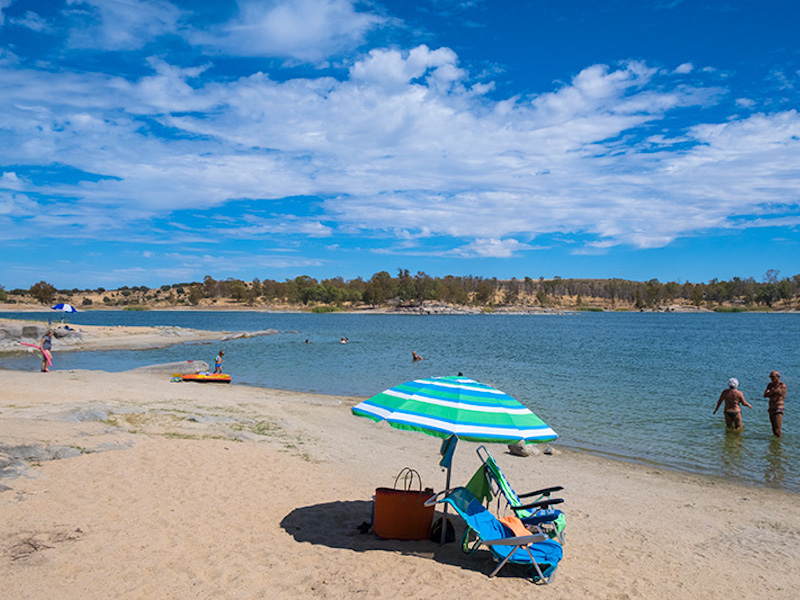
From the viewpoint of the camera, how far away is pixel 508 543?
616 cm

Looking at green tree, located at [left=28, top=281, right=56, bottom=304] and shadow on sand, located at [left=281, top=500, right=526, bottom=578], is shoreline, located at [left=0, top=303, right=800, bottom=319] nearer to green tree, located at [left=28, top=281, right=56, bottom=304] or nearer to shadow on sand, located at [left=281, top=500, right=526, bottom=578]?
green tree, located at [left=28, top=281, right=56, bottom=304]

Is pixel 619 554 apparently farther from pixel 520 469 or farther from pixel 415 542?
pixel 520 469

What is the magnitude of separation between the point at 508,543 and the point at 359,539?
2109 mm

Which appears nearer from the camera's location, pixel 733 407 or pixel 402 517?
pixel 402 517

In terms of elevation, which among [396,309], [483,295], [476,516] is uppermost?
[483,295]

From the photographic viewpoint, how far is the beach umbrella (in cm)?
592

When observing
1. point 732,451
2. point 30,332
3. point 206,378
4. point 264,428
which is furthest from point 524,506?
point 30,332

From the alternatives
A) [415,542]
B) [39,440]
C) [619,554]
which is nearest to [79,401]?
[39,440]

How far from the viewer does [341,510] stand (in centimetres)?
821

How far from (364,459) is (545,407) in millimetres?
10279

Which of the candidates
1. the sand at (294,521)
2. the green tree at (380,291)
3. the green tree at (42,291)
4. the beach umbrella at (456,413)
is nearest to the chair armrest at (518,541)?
the sand at (294,521)

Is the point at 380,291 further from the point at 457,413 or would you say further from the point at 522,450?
the point at 457,413

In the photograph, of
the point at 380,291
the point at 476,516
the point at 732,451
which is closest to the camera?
the point at 476,516

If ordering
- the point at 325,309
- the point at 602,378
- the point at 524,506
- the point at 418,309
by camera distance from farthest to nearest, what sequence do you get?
1. the point at 325,309
2. the point at 418,309
3. the point at 602,378
4. the point at 524,506
